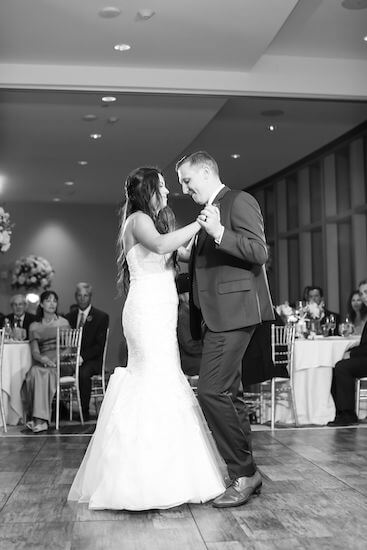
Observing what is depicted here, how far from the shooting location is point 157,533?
3.11 metres

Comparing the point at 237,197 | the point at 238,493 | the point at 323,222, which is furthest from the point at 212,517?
the point at 323,222

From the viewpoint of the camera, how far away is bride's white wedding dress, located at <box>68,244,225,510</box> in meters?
3.44

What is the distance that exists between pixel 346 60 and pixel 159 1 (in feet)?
9.13

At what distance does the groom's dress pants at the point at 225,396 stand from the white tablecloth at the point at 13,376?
388 centimetres

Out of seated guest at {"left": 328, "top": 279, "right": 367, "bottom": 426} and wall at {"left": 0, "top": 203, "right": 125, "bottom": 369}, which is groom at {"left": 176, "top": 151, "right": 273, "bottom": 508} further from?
wall at {"left": 0, "top": 203, "right": 125, "bottom": 369}

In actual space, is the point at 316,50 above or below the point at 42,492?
above

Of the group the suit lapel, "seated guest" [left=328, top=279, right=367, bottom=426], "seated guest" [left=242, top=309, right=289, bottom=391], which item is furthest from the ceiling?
the suit lapel

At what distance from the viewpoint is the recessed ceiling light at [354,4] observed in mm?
6758

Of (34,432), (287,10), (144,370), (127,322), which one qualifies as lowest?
(34,432)

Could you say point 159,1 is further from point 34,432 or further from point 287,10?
point 34,432

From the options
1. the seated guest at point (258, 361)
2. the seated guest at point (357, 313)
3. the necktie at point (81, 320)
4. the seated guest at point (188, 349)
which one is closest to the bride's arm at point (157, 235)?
the seated guest at point (258, 361)

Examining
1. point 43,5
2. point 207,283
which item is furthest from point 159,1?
point 207,283

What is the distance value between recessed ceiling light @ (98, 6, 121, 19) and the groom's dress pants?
3.75m

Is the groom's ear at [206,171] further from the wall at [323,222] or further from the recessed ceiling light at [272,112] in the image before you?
the wall at [323,222]
